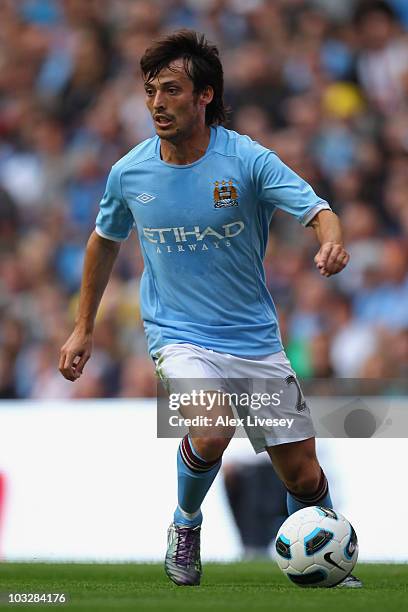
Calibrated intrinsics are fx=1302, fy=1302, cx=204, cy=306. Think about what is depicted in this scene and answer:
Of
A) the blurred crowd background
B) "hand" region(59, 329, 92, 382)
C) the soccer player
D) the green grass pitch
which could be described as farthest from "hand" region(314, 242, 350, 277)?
the blurred crowd background

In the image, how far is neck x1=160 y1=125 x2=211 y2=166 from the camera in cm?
589

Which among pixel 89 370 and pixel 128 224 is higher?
pixel 128 224

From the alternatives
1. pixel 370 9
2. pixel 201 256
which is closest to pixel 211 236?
pixel 201 256

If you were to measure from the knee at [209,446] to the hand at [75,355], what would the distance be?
70 centimetres

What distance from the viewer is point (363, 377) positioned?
32.0 feet

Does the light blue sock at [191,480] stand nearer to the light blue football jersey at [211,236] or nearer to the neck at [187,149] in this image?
the light blue football jersey at [211,236]

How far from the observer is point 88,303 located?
6191 millimetres

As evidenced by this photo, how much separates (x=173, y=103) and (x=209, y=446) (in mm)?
1528

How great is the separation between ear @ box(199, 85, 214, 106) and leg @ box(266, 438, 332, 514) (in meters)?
1.60

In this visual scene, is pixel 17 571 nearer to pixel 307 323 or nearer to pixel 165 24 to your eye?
pixel 307 323

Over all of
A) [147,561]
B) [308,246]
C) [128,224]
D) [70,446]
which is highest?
[128,224]

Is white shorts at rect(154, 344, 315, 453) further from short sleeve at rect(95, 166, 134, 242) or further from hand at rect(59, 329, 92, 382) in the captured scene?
short sleeve at rect(95, 166, 134, 242)

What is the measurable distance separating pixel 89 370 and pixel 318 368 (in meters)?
2.27

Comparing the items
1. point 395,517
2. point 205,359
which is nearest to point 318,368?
point 395,517
